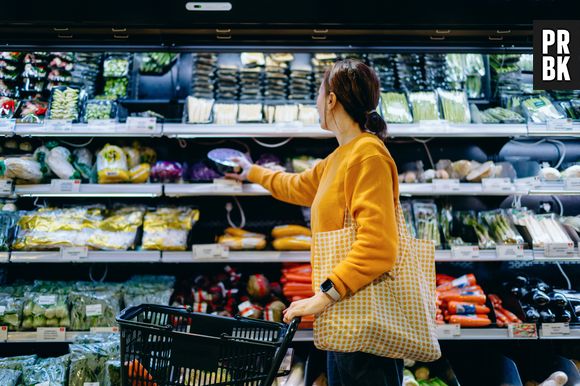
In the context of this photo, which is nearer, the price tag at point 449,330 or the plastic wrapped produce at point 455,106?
the price tag at point 449,330

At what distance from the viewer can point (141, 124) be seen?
2.90 metres

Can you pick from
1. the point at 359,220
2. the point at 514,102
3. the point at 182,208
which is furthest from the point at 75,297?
the point at 514,102

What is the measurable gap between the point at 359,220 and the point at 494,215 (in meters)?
1.97

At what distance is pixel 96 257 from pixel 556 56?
277cm

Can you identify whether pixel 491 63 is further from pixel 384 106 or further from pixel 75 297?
pixel 75 297

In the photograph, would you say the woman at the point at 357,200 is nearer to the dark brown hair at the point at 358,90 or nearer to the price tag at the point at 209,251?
the dark brown hair at the point at 358,90

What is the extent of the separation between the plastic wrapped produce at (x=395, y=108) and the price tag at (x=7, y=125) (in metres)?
2.20

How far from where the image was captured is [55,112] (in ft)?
9.83

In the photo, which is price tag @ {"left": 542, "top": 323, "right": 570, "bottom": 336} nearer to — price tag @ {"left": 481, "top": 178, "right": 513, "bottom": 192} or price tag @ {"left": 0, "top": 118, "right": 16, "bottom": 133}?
price tag @ {"left": 481, "top": 178, "right": 513, "bottom": 192}

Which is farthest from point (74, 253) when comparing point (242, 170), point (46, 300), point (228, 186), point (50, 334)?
point (242, 170)

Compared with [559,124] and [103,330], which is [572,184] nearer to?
[559,124]

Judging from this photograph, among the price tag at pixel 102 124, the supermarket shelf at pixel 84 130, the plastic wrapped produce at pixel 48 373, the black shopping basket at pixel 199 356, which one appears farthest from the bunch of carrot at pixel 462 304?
the price tag at pixel 102 124

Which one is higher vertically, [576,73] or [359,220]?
[576,73]

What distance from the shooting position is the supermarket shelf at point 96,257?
292 cm
